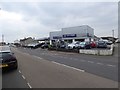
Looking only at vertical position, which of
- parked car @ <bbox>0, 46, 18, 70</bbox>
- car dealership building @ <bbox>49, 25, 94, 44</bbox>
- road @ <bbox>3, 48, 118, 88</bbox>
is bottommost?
road @ <bbox>3, 48, 118, 88</bbox>

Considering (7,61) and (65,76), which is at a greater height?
(7,61)

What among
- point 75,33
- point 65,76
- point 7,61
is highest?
point 75,33

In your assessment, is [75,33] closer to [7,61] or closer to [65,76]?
[7,61]

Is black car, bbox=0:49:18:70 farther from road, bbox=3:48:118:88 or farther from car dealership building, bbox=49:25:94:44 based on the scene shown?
car dealership building, bbox=49:25:94:44

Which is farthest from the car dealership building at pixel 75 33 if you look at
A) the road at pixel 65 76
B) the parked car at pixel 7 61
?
the parked car at pixel 7 61

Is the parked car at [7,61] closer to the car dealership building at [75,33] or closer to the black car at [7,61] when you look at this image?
the black car at [7,61]

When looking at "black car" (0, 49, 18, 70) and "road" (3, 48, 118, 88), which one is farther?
"black car" (0, 49, 18, 70)

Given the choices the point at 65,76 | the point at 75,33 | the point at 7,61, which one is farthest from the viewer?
the point at 75,33

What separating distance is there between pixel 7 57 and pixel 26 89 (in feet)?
21.7

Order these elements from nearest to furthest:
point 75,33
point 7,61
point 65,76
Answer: point 65,76
point 7,61
point 75,33

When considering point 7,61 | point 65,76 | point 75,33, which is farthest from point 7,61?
Answer: point 75,33

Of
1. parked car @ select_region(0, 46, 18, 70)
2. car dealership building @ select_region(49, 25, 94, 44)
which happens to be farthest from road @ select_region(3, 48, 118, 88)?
car dealership building @ select_region(49, 25, 94, 44)

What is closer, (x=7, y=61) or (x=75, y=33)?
(x=7, y=61)

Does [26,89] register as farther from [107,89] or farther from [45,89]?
[107,89]
